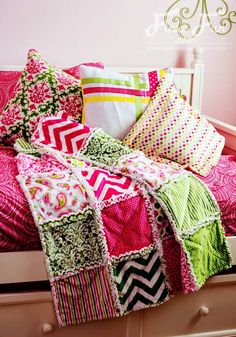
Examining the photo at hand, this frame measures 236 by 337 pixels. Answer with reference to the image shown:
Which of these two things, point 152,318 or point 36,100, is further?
point 36,100

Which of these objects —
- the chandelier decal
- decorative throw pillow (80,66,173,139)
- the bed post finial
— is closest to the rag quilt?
decorative throw pillow (80,66,173,139)

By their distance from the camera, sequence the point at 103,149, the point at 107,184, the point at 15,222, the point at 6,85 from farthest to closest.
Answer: the point at 6,85 → the point at 103,149 → the point at 107,184 → the point at 15,222

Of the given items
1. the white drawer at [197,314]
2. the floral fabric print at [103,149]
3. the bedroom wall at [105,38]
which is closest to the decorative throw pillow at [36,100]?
the floral fabric print at [103,149]

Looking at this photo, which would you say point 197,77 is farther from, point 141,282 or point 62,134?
point 141,282

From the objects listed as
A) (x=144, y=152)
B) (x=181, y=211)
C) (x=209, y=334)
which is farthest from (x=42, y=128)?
(x=209, y=334)

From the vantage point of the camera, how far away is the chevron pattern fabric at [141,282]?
1314mm

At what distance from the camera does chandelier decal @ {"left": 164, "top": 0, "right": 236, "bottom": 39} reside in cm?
233

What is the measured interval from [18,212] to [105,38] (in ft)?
4.29

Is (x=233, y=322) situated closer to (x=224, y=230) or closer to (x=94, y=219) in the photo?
(x=224, y=230)

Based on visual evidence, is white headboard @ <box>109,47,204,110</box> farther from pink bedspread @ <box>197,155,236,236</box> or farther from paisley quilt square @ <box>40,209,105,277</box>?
paisley quilt square @ <box>40,209,105,277</box>

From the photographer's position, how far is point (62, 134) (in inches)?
64.4

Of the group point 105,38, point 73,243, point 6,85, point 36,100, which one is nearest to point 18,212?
point 73,243

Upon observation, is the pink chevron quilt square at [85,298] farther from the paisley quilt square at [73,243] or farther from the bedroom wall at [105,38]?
the bedroom wall at [105,38]

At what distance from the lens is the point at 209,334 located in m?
1.52
